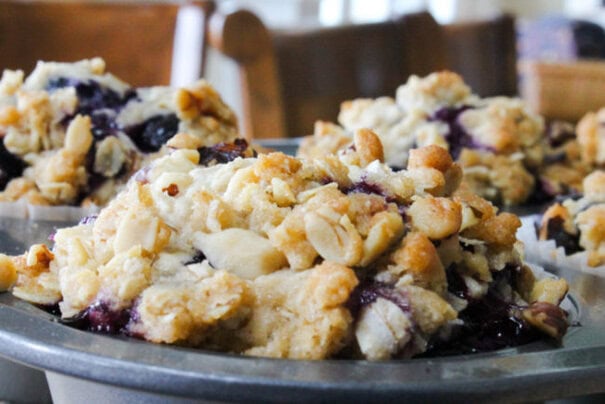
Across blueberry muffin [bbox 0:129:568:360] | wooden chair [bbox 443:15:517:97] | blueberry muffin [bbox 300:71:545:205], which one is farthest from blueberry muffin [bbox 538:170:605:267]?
wooden chair [bbox 443:15:517:97]

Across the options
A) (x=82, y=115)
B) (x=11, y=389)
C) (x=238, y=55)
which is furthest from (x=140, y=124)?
(x=238, y=55)

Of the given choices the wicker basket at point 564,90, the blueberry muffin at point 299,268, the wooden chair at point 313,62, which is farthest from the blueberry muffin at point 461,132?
the wicker basket at point 564,90

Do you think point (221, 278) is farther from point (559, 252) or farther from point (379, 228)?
point (559, 252)

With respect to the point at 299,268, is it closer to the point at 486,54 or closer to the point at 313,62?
the point at 313,62

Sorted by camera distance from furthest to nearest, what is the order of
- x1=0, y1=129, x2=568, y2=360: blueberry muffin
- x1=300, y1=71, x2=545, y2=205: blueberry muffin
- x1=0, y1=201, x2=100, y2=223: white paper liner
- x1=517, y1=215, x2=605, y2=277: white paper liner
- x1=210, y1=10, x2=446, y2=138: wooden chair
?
x1=210, y1=10, x2=446, y2=138: wooden chair < x1=300, y1=71, x2=545, y2=205: blueberry muffin < x1=0, y1=201, x2=100, y2=223: white paper liner < x1=517, y1=215, x2=605, y2=277: white paper liner < x1=0, y1=129, x2=568, y2=360: blueberry muffin

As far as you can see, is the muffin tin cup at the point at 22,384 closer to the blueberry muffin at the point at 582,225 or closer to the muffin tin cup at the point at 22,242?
the muffin tin cup at the point at 22,242

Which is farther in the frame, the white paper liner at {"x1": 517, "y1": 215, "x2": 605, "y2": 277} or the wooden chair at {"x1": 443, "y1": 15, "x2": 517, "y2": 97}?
the wooden chair at {"x1": 443, "y1": 15, "x2": 517, "y2": 97}

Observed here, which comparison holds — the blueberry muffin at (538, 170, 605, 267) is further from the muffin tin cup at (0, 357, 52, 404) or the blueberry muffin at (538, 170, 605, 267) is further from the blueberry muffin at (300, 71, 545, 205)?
the muffin tin cup at (0, 357, 52, 404)
